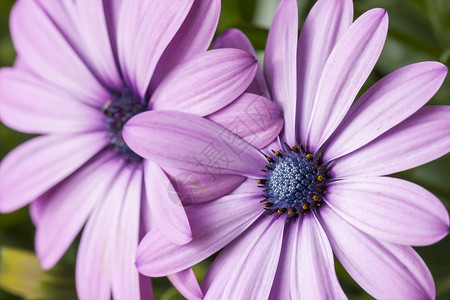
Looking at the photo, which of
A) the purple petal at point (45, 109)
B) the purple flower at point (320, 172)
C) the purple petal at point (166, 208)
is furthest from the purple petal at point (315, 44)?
the purple petal at point (45, 109)

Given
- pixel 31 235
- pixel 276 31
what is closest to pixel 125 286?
pixel 276 31

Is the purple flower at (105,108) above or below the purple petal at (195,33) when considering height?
below

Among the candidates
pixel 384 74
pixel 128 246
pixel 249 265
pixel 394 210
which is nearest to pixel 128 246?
pixel 128 246

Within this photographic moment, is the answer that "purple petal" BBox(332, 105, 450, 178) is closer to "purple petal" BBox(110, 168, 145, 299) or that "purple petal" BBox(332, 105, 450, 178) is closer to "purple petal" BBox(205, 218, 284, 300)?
"purple petal" BBox(205, 218, 284, 300)

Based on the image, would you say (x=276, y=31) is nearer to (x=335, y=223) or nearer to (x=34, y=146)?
(x=335, y=223)

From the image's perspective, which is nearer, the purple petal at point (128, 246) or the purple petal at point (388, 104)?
the purple petal at point (388, 104)

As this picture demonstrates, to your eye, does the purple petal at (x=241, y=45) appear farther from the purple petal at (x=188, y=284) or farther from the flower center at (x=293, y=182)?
the purple petal at (x=188, y=284)
